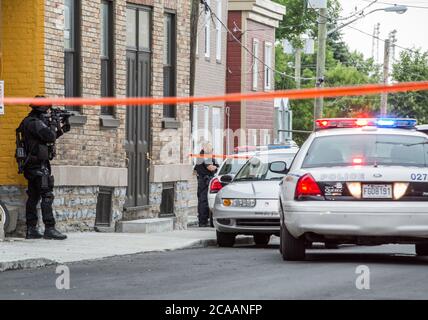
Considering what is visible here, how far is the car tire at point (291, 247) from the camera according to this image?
52.9ft

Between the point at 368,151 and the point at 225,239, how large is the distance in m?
5.48

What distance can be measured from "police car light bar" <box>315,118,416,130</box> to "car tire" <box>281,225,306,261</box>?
67.1 inches

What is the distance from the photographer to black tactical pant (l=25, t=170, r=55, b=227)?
2017 centimetres

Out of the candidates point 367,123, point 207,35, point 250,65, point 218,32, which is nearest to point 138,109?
point 367,123

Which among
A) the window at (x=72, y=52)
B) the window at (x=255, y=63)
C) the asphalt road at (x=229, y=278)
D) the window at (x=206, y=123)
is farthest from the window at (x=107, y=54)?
the window at (x=255, y=63)

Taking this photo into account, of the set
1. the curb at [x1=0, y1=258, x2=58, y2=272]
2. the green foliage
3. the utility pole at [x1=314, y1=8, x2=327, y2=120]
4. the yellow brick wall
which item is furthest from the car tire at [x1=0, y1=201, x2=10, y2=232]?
the green foliage

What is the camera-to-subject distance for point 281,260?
653 inches

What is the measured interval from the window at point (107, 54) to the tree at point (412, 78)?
164 ft

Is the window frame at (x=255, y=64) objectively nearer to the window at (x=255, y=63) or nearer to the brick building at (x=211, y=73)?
the window at (x=255, y=63)

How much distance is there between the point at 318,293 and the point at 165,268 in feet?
12.1

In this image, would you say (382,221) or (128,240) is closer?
(382,221)

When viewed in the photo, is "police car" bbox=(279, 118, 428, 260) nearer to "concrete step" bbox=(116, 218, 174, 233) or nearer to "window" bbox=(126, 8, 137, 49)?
"concrete step" bbox=(116, 218, 174, 233)

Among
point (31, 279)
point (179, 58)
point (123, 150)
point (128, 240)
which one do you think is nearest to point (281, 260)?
point (31, 279)
